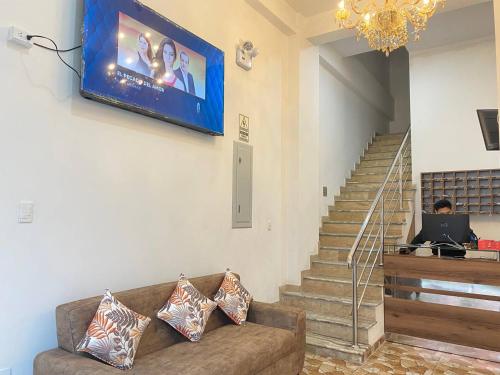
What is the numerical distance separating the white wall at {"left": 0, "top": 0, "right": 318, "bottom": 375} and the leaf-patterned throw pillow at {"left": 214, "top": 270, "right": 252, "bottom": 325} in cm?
37

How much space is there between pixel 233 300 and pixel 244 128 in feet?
6.20

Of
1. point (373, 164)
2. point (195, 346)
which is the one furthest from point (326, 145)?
point (195, 346)

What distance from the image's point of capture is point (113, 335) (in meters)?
2.17

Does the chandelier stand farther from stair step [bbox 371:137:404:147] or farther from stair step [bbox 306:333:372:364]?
stair step [bbox 371:137:404:147]

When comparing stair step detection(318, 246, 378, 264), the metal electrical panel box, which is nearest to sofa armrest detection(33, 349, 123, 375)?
the metal electrical panel box

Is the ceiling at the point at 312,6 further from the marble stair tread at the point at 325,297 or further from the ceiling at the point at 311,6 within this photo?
the marble stair tread at the point at 325,297

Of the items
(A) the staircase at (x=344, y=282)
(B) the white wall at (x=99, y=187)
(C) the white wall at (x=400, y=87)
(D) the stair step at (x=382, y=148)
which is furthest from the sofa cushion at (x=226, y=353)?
(C) the white wall at (x=400, y=87)

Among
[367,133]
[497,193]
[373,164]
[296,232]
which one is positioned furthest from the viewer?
[367,133]

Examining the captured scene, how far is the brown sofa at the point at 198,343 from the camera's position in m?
2.09

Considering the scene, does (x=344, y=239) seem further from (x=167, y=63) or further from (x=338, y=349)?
(x=167, y=63)

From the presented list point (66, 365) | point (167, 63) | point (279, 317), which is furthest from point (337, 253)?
point (66, 365)

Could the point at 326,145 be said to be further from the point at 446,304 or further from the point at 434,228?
the point at 446,304

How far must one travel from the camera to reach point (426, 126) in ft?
20.2

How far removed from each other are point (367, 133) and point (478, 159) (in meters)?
2.59
